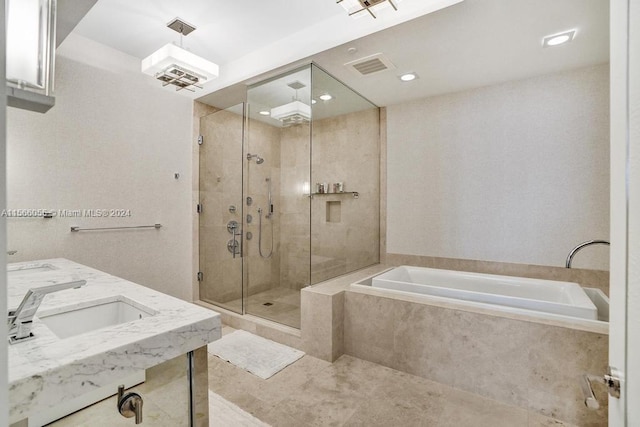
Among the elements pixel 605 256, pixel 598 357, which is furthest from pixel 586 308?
pixel 605 256

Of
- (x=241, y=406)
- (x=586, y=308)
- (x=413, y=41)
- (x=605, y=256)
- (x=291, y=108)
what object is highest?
(x=413, y=41)

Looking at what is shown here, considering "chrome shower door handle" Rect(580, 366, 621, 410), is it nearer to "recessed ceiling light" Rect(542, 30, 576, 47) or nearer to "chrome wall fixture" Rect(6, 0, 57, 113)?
"chrome wall fixture" Rect(6, 0, 57, 113)

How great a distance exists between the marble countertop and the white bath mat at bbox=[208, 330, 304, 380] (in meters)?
1.34

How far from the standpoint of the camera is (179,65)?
7.62 ft

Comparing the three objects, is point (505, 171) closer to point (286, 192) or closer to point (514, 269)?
point (514, 269)

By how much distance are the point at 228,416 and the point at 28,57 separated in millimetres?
1895


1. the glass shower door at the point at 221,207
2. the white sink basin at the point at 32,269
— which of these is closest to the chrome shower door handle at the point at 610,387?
the white sink basin at the point at 32,269

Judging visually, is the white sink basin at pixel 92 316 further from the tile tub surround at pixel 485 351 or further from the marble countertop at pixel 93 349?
the tile tub surround at pixel 485 351

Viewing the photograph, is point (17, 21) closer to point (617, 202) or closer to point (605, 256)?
point (617, 202)

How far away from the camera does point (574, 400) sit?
5.61 ft


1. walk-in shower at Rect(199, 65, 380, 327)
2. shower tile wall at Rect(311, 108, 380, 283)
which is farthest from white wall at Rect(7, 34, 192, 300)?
shower tile wall at Rect(311, 108, 380, 283)

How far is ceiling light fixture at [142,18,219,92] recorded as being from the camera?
7.47 ft

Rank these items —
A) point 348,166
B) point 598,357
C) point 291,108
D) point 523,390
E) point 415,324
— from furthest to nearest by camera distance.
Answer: point 348,166, point 291,108, point 415,324, point 523,390, point 598,357

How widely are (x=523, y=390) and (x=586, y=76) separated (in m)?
2.62
